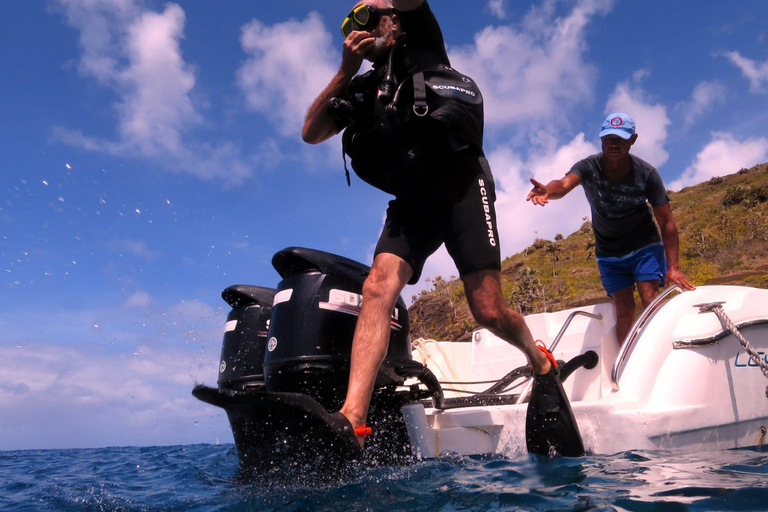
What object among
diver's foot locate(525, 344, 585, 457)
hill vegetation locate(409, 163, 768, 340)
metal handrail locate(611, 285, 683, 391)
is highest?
hill vegetation locate(409, 163, 768, 340)

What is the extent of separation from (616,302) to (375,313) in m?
2.58

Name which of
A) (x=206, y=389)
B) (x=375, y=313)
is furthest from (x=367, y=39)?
(x=206, y=389)

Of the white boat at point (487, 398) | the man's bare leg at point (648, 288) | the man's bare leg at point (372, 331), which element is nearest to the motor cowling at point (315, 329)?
the white boat at point (487, 398)

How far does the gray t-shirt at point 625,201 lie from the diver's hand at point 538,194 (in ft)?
1.65

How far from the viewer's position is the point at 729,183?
48.1 meters

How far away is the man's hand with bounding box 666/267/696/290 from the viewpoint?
3.59m

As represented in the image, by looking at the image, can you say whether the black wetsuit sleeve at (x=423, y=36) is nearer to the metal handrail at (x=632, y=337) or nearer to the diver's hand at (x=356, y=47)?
the diver's hand at (x=356, y=47)

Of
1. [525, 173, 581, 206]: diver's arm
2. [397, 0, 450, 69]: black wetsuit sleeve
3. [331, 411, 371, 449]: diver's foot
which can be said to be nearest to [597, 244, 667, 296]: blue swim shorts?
[525, 173, 581, 206]: diver's arm

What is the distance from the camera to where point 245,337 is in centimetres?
338

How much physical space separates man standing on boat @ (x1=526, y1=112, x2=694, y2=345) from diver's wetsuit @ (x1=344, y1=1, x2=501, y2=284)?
1.71 m

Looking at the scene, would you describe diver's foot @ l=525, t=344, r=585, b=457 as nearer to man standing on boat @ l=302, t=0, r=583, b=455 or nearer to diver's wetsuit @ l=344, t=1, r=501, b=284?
man standing on boat @ l=302, t=0, r=583, b=455

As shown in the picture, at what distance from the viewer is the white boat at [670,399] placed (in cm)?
264

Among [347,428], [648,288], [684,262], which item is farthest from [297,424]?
[684,262]

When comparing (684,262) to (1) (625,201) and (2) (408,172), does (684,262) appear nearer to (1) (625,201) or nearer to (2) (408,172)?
(1) (625,201)
